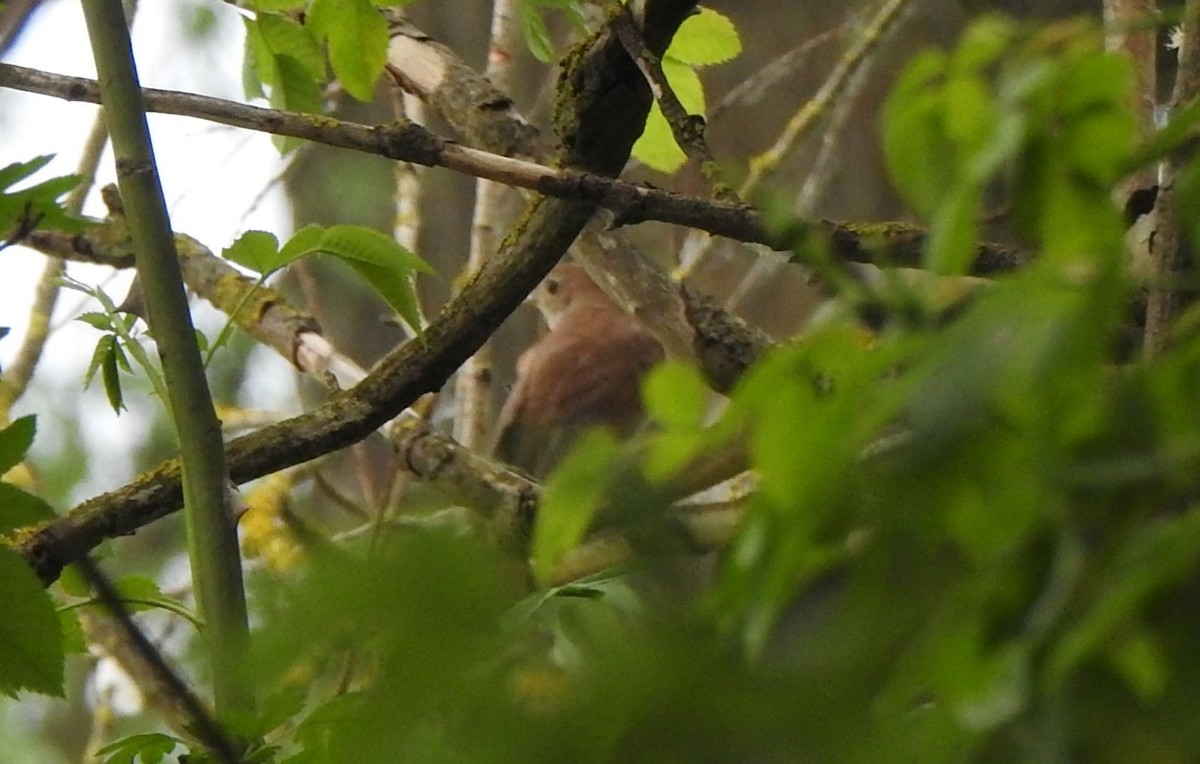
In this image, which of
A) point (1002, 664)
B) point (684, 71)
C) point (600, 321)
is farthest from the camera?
point (600, 321)

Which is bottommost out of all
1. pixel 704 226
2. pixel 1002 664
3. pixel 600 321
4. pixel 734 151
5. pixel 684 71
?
pixel 1002 664

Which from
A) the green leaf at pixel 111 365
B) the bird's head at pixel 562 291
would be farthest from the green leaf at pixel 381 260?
the bird's head at pixel 562 291

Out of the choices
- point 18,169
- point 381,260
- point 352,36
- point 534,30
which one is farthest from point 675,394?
point 534,30

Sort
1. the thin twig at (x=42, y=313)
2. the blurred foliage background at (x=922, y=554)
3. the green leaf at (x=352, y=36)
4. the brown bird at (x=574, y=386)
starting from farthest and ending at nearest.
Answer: the brown bird at (x=574, y=386)
the thin twig at (x=42, y=313)
the green leaf at (x=352, y=36)
the blurred foliage background at (x=922, y=554)

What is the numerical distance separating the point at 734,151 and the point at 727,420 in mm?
2451

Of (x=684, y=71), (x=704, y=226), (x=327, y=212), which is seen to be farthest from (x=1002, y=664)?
(x=327, y=212)

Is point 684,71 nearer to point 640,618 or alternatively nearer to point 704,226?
point 704,226

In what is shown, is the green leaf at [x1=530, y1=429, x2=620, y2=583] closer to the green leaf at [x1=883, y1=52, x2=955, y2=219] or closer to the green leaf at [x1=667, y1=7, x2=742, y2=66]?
the green leaf at [x1=883, y1=52, x2=955, y2=219]

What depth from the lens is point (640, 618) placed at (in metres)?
0.25

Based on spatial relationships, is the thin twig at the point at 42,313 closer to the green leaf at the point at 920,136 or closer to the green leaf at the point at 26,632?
the green leaf at the point at 26,632

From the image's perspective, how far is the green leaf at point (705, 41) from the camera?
0.89 m

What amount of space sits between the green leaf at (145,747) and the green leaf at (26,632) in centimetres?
5

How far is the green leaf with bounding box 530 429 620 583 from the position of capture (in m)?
0.24

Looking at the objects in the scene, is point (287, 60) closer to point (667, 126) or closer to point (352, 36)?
point (352, 36)
